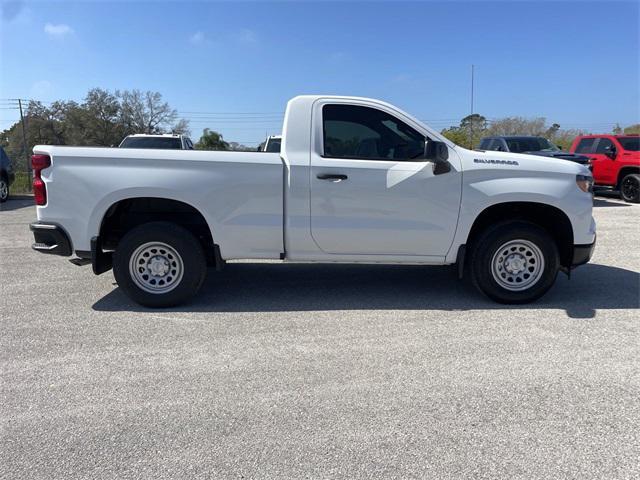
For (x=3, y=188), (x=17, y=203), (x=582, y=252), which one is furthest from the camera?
(x=17, y=203)

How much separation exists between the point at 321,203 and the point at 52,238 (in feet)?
8.54

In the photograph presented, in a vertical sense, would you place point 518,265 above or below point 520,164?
below

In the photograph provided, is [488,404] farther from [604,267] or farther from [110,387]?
[604,267]

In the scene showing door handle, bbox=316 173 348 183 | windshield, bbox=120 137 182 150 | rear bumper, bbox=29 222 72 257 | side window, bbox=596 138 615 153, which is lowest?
rear bumper, bbox=29 222 72 257

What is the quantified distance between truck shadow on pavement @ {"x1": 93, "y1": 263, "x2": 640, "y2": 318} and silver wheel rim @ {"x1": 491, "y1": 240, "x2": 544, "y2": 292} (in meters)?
0.25

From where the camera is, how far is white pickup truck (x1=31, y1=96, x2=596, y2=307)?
4633 millimetres

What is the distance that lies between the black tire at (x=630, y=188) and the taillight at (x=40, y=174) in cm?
1523

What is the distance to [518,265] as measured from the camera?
500 centimetres

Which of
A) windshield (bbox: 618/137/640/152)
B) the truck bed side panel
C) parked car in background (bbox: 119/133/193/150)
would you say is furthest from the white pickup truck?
windshield (bbox: 618/137/640/152)

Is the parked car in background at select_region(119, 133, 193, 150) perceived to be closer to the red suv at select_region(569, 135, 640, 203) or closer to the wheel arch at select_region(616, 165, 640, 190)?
the red suv at select_region(569, 135, 640, 203)

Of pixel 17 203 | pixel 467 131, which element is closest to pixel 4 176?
pixel 17 203

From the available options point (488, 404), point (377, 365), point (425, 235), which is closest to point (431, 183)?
point (425, 235)

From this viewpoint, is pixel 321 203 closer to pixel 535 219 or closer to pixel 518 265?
pixel 518 265

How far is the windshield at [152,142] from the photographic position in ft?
41.5
